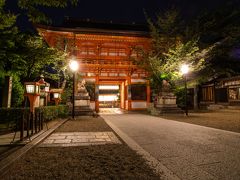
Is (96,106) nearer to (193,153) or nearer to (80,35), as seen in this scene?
(80,35)

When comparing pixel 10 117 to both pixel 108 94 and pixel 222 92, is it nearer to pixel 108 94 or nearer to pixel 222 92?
pixel 222 92

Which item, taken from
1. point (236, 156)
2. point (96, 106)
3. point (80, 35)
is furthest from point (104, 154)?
point (80, 35)

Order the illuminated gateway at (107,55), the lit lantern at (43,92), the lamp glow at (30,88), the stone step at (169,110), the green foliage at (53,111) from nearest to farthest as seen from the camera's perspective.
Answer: the lamp glow at (30,88)
the green foliage at (53,111)
the lit lantern at (43,92)
the stone step at (169,110)
the illuminated gateway at (107,55)

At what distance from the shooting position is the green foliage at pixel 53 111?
9055 mm

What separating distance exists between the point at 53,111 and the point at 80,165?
8.17m

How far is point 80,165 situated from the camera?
10.9ft

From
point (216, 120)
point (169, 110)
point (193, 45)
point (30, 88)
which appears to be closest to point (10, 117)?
point (30, 88)

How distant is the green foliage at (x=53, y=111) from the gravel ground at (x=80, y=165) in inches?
182

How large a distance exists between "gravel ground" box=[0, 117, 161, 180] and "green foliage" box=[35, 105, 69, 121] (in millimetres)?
4627

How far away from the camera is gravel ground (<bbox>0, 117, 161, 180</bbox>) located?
2.88 metres

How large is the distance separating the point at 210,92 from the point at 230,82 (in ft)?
11.2

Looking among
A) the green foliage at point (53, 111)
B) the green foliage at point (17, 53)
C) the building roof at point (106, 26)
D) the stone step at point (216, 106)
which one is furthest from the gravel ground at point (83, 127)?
the stone step at point (216, 106)

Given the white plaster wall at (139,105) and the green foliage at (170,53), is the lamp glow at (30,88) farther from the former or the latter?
the white plaster wall at (139,105)

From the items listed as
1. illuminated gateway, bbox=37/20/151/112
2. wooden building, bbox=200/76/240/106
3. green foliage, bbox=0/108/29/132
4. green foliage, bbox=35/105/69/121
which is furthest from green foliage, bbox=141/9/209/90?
green foliage, bbox=0/108/29/132
